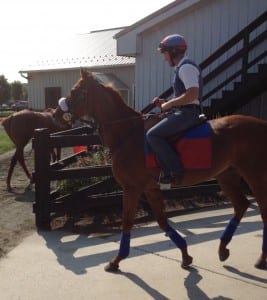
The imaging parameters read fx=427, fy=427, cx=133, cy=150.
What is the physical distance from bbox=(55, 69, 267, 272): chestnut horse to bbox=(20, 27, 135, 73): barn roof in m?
15.5

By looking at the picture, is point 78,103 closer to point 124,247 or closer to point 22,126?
point 124,247

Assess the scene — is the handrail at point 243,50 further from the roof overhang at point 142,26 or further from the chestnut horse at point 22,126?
the chestnut horse at point 22,126

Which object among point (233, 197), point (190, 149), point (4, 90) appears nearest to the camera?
point (190, 149)

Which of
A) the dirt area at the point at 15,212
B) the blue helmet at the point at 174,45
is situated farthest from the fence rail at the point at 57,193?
the blue helmet at the point at 174,45

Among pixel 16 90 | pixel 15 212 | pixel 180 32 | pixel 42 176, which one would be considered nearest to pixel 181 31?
pixel 180 32

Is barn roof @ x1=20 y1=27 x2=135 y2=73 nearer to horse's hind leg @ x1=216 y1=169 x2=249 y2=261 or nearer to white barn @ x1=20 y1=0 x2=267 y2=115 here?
white barn @ x1=20 y1=0 x2=267 y2=115

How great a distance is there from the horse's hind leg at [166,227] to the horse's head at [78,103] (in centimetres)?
120

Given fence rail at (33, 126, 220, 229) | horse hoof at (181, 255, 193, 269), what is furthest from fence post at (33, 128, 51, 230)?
horse hoof at (181, 255, 193, 269)

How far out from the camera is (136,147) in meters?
4.70

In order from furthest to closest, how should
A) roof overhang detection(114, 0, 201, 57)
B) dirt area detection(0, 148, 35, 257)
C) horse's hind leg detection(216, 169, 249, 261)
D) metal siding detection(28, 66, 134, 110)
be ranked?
metal siding detection(28, 66, 134, 110)
roof overhang detection(114, 0, 201, 57)
dirt area detection(0, 148, 35, 257)
horse's hind leg detection(216, 169, 249, 261)

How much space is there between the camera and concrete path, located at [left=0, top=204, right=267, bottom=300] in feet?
13.7

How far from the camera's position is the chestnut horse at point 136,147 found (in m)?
4.67

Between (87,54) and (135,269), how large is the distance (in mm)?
21050

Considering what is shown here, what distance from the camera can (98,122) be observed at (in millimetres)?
4867
